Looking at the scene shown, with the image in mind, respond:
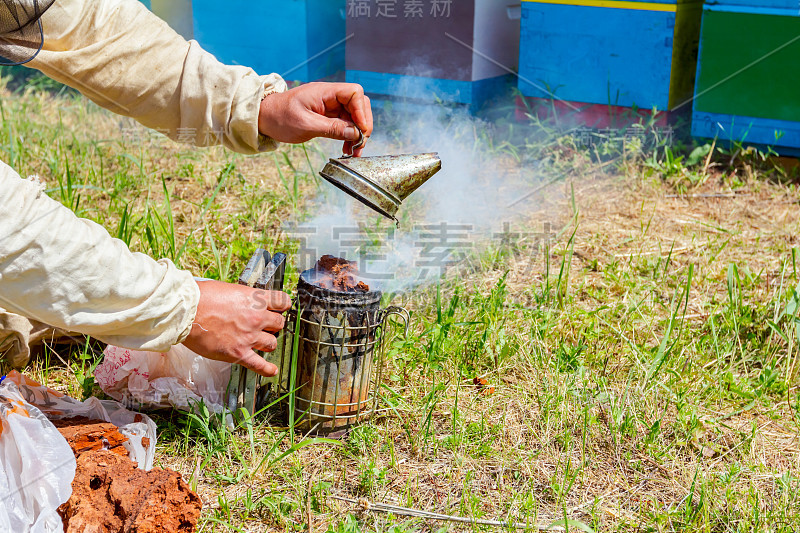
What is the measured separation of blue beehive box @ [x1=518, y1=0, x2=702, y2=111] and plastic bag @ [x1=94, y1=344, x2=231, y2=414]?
3.39 m

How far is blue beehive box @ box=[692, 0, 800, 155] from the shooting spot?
433 cm

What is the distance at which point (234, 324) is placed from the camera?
211cm

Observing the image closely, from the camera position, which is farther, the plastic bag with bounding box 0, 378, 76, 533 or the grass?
the grass

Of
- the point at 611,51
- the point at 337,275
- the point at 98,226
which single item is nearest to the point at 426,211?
the point at 611,51

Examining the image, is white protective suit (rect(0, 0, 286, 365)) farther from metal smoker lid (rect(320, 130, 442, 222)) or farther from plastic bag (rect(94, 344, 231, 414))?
metal smoker lid (rect(320, 130, 442, 222))

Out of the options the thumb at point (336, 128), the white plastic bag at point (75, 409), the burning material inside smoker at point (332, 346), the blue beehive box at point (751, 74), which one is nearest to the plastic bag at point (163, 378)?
the white plastic bag at point (75, 409)

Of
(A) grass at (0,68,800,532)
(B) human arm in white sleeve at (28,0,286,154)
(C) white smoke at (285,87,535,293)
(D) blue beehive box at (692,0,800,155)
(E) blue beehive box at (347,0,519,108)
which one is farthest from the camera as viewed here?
(E) blue beehive box at (347,0,519,108)

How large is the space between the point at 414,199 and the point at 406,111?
1.28 m

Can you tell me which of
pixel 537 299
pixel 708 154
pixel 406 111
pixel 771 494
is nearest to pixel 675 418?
pixel 771 494

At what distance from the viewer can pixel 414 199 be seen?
14.0 feet

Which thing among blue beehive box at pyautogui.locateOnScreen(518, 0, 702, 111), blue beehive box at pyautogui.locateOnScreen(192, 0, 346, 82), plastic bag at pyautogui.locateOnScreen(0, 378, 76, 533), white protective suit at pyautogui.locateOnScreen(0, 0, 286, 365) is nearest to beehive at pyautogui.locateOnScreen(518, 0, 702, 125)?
blue beehive box at pyautogui.locateOnScreen(518, 0, 702, 111)

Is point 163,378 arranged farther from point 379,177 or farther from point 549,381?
point 549,381

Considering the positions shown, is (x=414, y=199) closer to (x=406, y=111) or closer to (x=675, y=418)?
(x=406, y=111)

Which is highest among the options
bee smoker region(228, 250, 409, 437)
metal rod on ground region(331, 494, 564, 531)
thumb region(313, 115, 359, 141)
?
thumb region(313, 115, 359, 141)
